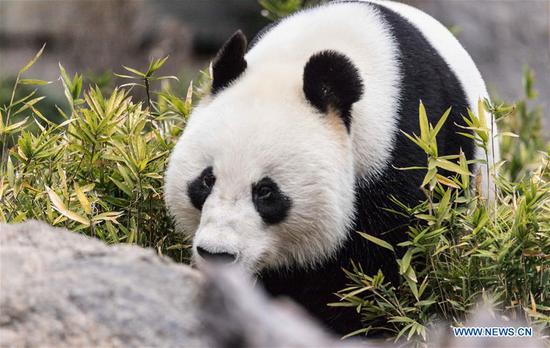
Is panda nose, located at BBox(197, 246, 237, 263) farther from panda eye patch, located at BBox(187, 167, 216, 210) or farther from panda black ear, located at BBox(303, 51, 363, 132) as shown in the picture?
panda black ear, located at BBox(303, 51, 363, 132)

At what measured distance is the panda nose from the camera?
3100 millimetres

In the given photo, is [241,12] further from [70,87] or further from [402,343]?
[402,343]

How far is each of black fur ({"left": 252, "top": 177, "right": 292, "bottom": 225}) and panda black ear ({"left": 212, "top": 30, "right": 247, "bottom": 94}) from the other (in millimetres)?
583

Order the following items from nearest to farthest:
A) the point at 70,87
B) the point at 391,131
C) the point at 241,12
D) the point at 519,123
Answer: the point at 391,131
the point at 70,87
the point at 519,123
the point at 241,12

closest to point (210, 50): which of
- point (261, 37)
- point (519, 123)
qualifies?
point (519, 123)

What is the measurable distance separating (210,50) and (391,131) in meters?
8.42

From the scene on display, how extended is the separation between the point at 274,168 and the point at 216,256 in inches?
16.8

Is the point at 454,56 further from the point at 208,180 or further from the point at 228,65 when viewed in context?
the point at 208,180

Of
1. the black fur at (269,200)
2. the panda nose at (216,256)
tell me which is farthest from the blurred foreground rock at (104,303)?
the black fur at (269,200)

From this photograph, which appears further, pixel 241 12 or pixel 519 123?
pixel 241 12

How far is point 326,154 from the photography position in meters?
3.35

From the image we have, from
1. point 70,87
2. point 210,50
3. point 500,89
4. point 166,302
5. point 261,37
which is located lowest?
point 210,50

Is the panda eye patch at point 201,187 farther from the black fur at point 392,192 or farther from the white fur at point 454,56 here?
the white fur at point 454,56

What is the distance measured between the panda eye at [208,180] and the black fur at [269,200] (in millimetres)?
169
